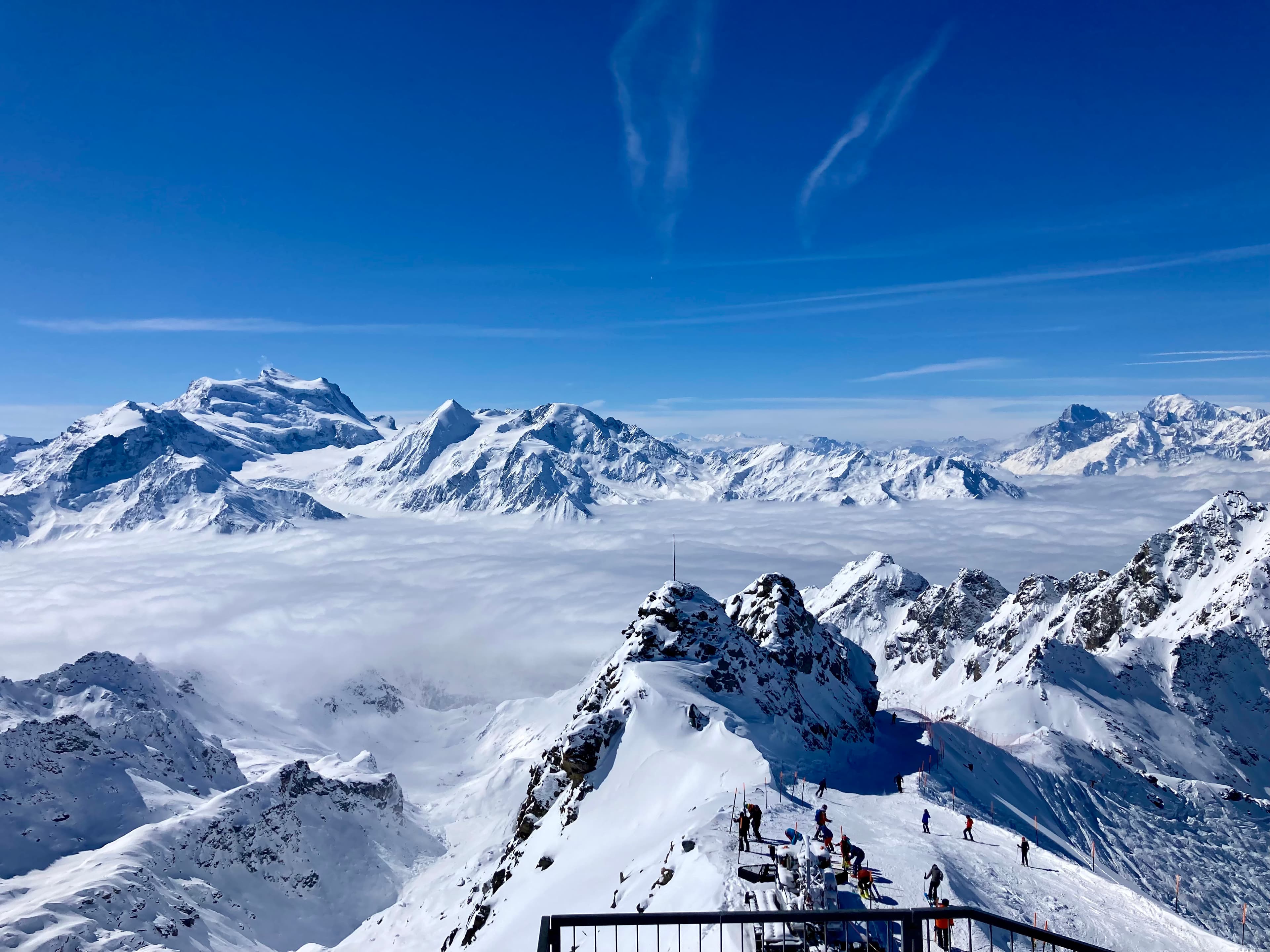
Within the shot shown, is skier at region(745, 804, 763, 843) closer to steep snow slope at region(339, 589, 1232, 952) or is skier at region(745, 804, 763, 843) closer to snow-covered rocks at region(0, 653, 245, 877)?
steep snow slope at region(339, 589, 1232, 952)

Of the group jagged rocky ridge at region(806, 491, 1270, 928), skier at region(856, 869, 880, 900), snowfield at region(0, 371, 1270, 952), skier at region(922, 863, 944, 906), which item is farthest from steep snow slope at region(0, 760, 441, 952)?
jagged rocky ridge at region(806, 491, 1270, 928)

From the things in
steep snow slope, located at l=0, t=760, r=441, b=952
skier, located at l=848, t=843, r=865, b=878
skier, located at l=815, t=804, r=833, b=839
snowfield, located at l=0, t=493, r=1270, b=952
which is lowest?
steep snow slope, located at l=0, t=760, r=441, b=952

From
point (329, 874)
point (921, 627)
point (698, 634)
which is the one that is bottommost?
point (329, 874)

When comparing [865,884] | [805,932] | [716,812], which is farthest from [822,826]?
[805,932]

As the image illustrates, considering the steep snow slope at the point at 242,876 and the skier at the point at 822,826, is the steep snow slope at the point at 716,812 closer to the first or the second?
the skier at the point at 822,826

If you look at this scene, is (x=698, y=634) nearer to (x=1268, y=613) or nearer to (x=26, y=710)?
(x=1268, y=613)

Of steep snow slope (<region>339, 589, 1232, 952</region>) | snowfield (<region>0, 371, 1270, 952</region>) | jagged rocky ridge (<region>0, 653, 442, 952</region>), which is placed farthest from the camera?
jagged rocky ridge (<region>0, 653, 442, 952</region>)

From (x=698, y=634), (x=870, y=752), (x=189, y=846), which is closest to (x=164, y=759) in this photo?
(x=189, y=846)
